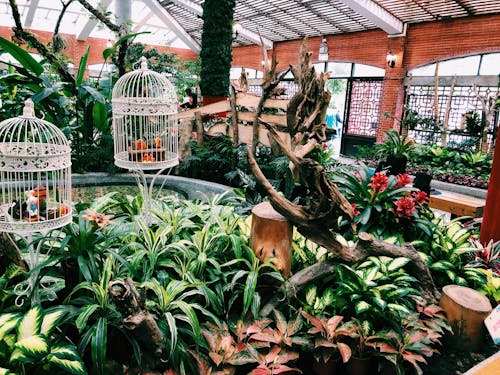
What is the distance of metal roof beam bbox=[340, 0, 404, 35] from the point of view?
27.8ft

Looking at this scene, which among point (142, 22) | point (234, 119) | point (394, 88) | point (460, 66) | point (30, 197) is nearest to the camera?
point (30, 197)

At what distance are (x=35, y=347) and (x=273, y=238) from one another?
4.29ft

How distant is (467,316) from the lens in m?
2.23

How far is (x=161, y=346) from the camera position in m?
1.69

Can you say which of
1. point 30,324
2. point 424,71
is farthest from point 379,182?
point 424,71

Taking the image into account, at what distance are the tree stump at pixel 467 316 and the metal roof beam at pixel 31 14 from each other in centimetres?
1458

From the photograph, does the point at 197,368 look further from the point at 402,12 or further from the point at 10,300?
the point at 402,12

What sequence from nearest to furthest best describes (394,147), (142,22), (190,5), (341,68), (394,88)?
1. (394,147)
2. (394,88)
3. (341,68)
4. (190,5)
5. (142,22)

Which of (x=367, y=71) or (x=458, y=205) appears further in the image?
(x=367, y=71)

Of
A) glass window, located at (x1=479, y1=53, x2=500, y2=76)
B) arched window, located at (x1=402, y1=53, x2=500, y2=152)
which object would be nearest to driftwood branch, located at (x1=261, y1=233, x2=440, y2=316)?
arched window, located at (x1=402, y1=53, x2=500, y2=152)

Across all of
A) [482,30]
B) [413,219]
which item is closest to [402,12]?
[482,30]

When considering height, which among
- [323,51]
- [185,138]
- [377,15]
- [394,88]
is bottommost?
[185,138]

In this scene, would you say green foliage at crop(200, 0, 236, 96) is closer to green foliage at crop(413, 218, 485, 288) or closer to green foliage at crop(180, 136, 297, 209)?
green foliage at crop(180, 136, 297, 209)

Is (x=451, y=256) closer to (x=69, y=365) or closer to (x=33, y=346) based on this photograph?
(x=69, y=365)
